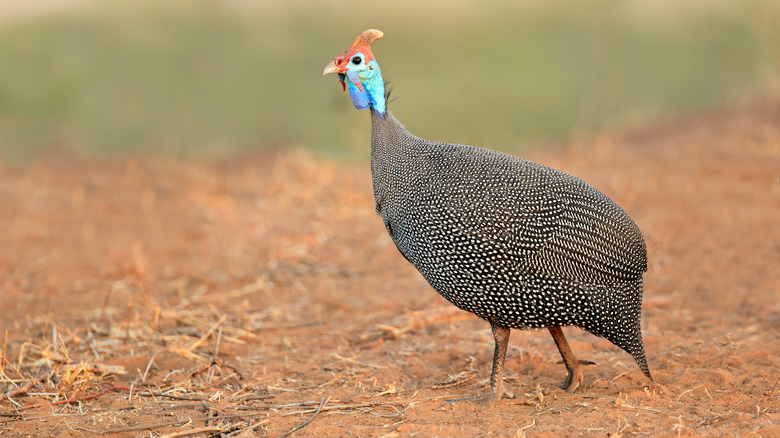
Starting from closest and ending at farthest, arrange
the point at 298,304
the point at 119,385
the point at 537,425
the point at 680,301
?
1. the point at 537,425
2. the point at 119,385
3. the point at 680,301
4. the point at 298,304

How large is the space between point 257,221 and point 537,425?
16.5 feet

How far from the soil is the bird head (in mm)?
1410

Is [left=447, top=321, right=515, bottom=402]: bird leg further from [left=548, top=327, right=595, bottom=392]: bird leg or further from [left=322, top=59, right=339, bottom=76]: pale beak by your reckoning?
[left=322, top=59, right=339, bottom=76]: pale beak

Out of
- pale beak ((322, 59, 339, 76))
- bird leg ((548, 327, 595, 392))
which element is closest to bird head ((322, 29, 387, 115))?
pale beak ((322, 59, 339, 76))

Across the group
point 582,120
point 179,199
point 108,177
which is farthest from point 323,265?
point 582,120

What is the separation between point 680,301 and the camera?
5.12m

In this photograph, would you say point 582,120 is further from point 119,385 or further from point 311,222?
point 119,385

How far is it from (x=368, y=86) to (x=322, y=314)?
2.08 meters

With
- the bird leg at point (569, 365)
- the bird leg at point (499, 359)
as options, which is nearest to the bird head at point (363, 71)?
the bird leg at point (499, 359)

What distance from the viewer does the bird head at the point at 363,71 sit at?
3689mm

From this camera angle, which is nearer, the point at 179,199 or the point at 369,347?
the point at 369,347

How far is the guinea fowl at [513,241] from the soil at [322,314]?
411 mm

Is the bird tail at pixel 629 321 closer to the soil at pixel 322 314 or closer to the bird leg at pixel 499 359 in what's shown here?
the soil at pixel 322 314

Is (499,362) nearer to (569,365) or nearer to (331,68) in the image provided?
(569,365)
